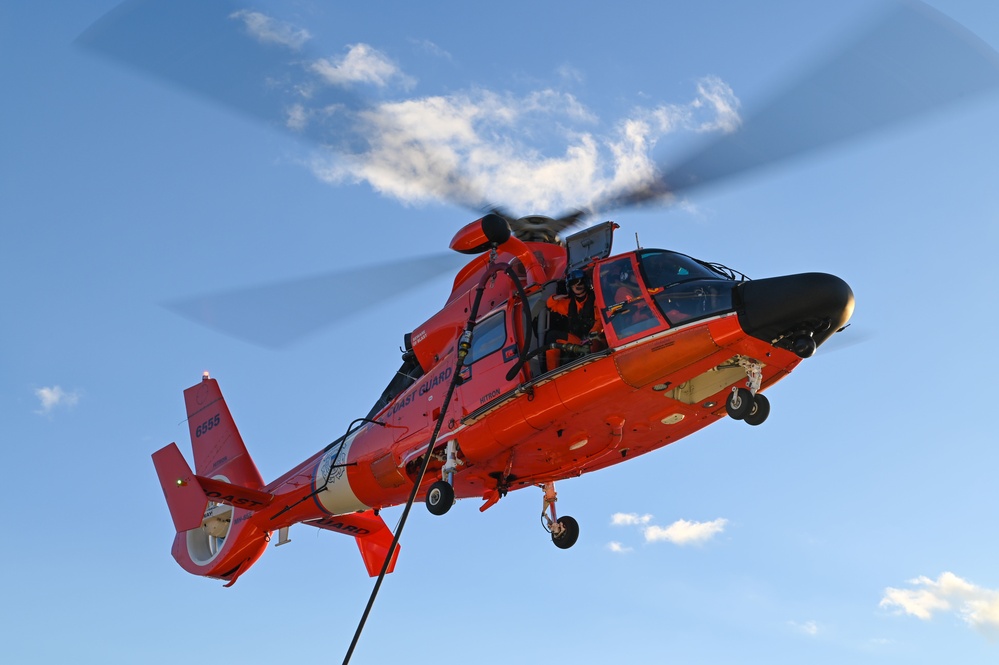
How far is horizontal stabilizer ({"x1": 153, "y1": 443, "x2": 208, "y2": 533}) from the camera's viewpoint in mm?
17141

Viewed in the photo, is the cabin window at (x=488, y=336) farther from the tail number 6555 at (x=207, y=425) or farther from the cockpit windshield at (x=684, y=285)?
the tail number 6555 at (x=207, y=425)

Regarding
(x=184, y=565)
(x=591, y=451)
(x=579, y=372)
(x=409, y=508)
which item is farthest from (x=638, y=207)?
(x=184, y=565)

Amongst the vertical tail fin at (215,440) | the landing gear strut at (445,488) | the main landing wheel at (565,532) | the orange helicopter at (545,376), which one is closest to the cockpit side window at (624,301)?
the orange helicopter at (545,376)

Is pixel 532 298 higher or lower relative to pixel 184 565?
higher

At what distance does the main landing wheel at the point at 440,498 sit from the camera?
14.1 m

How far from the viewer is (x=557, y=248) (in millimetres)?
15297

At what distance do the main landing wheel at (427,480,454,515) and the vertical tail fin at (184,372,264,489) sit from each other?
601 centimetres

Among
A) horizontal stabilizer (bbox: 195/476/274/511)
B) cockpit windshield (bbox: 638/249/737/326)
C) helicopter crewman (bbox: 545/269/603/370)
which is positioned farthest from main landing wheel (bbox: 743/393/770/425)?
horizontal stabilizer (bbox: 195/476/274/511)

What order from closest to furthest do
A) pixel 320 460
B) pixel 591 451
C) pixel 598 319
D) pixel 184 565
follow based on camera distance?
1. pixel 598 319
2. pixel 591 451
3. pixel 320 460
4. pixel 184 565

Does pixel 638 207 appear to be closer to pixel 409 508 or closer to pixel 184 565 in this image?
pixel 409 508

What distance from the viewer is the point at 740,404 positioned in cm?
1298

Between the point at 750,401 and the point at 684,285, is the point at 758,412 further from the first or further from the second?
the point at 684,285

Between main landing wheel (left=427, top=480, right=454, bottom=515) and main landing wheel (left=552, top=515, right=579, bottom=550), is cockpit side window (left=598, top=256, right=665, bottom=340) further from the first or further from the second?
main landing wheel (left=552, top=515, right=579, bottom=550)

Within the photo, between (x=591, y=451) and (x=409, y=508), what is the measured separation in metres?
2.74
